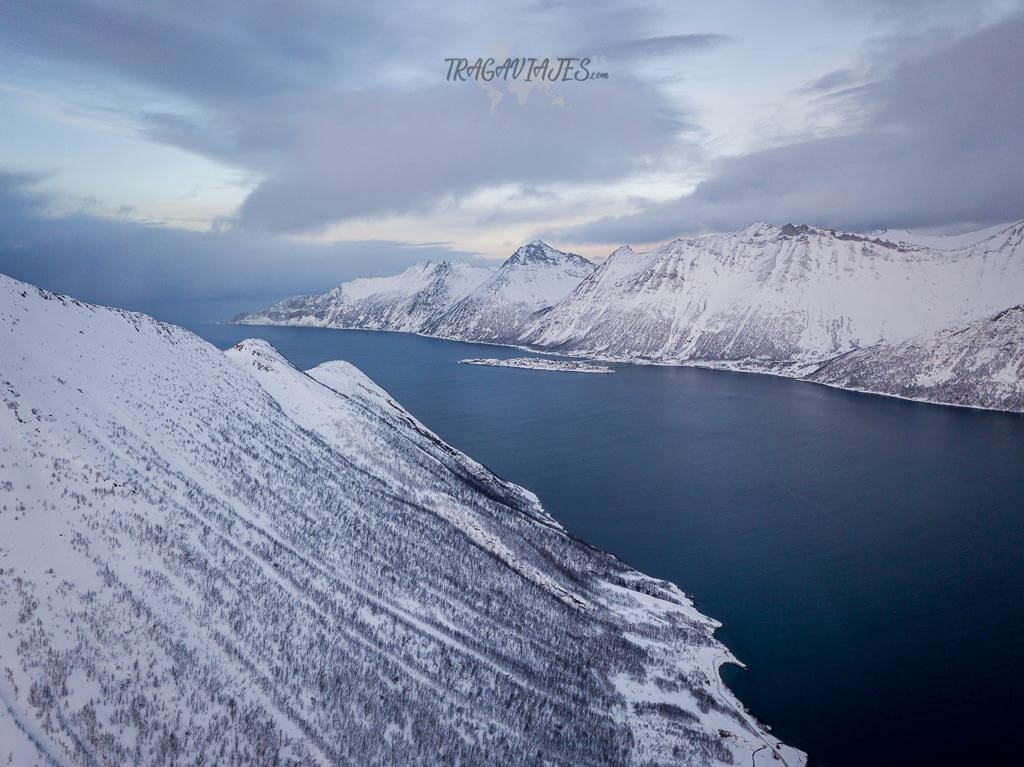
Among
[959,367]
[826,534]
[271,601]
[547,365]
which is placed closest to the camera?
[271,601]

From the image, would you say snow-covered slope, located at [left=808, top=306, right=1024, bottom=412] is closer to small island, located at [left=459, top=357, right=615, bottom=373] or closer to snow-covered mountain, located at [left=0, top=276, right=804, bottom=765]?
small island, located at [left=459, top=357, right=615, bottom=373]

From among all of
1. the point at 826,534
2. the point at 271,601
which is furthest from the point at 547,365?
the point at 271,601

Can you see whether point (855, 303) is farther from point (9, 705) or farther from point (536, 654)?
point (9, 705)

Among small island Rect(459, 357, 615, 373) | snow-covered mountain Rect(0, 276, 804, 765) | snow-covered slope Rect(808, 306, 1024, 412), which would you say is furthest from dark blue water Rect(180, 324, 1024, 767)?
small island Rect(459, 357, 615, 373)

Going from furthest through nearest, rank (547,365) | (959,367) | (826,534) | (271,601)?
(547,365), (959,367), (826,534), (271,601)

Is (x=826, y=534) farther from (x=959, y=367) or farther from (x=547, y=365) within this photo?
(x=547, y=365)

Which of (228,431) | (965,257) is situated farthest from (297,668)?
(965,257)
